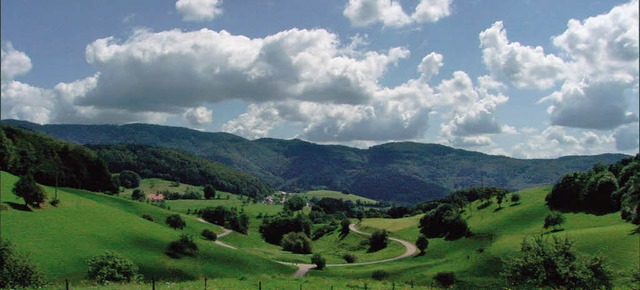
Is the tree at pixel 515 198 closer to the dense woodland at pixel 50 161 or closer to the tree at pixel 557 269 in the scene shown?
the tree at pixel 557 269

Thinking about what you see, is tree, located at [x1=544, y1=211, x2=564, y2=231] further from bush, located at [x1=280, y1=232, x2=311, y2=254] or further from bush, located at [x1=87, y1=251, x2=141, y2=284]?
bush, located at [x1=87, y1=251, x2=141, y2=284]

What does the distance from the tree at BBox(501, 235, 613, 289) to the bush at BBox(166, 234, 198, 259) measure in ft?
225

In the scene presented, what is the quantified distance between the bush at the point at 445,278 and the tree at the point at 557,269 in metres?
40.6

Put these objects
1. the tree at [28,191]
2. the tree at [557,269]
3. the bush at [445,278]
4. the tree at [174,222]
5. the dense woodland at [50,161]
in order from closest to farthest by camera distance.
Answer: the tree at [557,269], the bush at [445,278], the tree at [28,191], the dense woodland at [50,161], the tree at [174,222]

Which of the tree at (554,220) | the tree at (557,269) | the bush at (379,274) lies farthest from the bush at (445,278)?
the tree at (554,220)

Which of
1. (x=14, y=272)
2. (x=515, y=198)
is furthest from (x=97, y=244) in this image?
(x=515, y=198)

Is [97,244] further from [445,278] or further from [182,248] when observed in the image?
[445,278]

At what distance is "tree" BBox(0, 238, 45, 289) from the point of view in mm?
42656

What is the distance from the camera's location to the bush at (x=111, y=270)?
184ft

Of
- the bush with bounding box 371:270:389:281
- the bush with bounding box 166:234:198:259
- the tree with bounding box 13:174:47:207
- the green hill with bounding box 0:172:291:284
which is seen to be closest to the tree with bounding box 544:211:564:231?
the bush with bounding box 371:270:389:281

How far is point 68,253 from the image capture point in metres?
75.5

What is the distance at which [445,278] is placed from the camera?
283ft

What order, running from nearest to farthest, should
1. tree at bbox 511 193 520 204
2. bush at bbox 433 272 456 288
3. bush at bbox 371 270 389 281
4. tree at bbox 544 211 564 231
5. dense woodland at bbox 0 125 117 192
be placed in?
1. bush at bbox 433 272 456 288
2. bush at bbox 371 270 389 281
3. tree at bbox 544 211 564 231
4. dense woodland at bbox 0 125 117 192
5. tree at bbox 511 193 520 204

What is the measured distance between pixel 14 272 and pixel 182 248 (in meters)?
50.3
